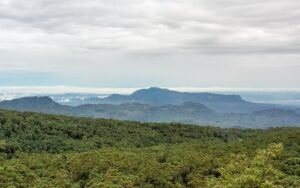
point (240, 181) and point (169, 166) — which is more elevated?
point (240, 181)

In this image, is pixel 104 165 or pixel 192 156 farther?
pixel 192 156

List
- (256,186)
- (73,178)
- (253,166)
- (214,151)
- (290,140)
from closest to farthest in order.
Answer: (256,186) → (253,166) → (73,178) → (214,151) → (290,140)

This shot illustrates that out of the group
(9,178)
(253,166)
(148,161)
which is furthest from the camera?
(148,161)

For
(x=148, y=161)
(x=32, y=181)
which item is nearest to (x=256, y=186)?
(x=32, y=181)

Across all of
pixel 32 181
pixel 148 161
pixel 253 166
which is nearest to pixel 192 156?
pixel 148 161

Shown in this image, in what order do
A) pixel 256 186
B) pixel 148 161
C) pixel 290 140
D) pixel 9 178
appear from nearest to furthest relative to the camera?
pixel 256 186
pixel 9 178
pixel 148 161
pixel 290 140

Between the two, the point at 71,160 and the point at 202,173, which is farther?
the point at 71,160

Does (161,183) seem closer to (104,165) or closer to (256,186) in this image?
(104,165)

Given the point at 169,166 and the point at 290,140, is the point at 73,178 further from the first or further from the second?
the point at 290,140

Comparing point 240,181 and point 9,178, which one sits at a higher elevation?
point 240,181
